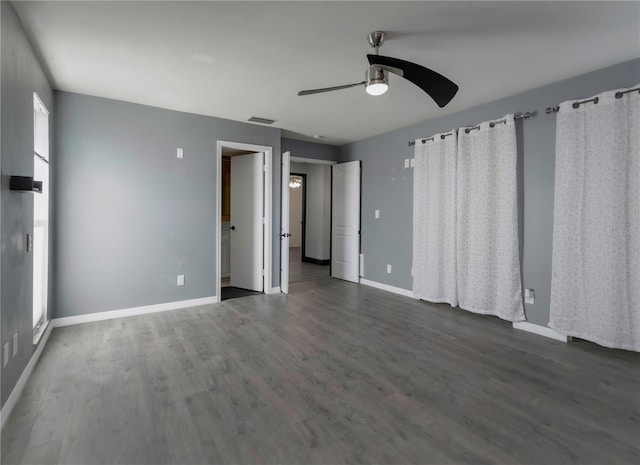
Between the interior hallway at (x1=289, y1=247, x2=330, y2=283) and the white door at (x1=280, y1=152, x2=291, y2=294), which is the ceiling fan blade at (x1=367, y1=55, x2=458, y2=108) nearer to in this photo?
the white door at (x1=280, y1=152, x2=291, y2=294)

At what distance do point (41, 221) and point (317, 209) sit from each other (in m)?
5.58

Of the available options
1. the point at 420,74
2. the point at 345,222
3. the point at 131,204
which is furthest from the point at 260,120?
the point at 420,74

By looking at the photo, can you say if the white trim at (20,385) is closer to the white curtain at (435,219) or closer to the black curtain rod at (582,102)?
the white curtain at (435,219)

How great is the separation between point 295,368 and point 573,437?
1.74m

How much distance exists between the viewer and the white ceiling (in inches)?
81.4

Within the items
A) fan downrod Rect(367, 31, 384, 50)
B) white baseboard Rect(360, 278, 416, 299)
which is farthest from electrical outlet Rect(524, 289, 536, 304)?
fan downrod Rect(367, 31, 384, 50)

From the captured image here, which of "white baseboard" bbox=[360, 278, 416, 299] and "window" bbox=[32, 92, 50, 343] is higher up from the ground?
"window" bbox=[32, 92, 50, 343]

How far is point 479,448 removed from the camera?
1682mm

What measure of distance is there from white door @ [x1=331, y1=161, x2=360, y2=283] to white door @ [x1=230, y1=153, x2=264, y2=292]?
5.58 ft

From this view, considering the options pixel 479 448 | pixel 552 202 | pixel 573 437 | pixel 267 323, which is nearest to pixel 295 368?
pixel 267 323

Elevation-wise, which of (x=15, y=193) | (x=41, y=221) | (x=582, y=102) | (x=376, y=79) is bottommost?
(x=41, y=221)

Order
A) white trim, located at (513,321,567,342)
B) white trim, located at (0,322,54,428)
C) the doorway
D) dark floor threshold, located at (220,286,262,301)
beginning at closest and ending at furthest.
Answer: white trim, located at (0,322,54,428) → white trim, located at (513,321,567,342) → dark floor threshold, located at (220,286,262,301) → the doorway

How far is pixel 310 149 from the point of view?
587 centimetres

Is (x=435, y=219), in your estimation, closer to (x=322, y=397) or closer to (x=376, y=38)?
(x=376, y=38)
